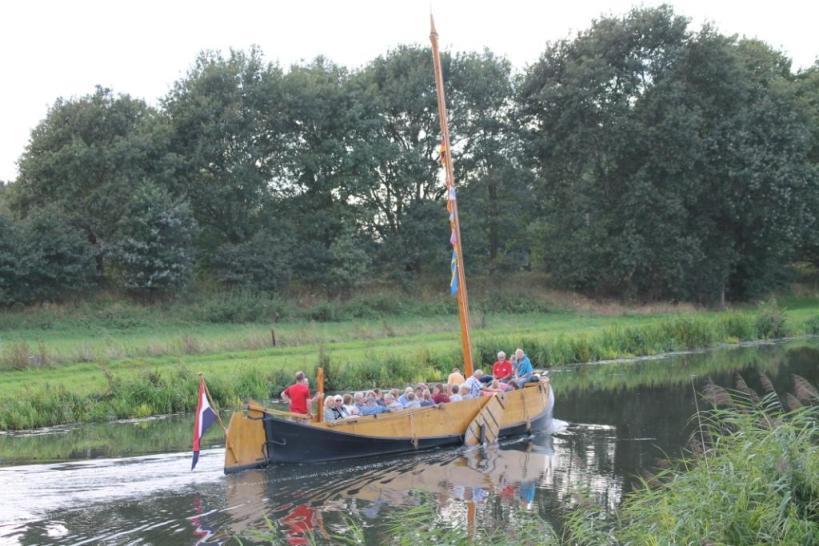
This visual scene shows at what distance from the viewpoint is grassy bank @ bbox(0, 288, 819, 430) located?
22.7 meters

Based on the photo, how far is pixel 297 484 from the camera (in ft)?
51.5

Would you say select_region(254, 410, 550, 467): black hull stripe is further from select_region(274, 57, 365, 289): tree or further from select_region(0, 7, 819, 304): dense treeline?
select_region(274, 57, 365, 289): tree

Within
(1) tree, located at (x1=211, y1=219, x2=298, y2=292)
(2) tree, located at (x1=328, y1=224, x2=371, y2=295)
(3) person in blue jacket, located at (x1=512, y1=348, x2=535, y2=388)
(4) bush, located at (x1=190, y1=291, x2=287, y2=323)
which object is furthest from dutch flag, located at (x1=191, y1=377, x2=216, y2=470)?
(2) tree, located at (x1=328, y1=224, x2=371, y2=295)

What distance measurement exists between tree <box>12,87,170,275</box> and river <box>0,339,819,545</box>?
2165 cm

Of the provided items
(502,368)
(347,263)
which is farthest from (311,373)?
(347,263)

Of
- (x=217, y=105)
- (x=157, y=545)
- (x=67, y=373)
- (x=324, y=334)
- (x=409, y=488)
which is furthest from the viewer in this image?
(x=217, y=105)

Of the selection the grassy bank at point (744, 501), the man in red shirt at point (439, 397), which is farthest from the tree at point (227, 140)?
the grassy bank at point (744, 501)

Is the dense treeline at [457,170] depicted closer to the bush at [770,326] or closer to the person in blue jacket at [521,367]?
the bush at [770,326]

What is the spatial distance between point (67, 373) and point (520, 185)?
105ft

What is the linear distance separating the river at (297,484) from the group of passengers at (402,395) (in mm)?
1186

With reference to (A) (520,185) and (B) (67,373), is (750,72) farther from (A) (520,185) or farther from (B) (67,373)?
(B) (67,373)

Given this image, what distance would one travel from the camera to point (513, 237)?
53750 mm

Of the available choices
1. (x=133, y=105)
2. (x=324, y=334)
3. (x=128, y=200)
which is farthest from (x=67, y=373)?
(x=133, y=105)

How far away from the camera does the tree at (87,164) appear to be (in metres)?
41.2
